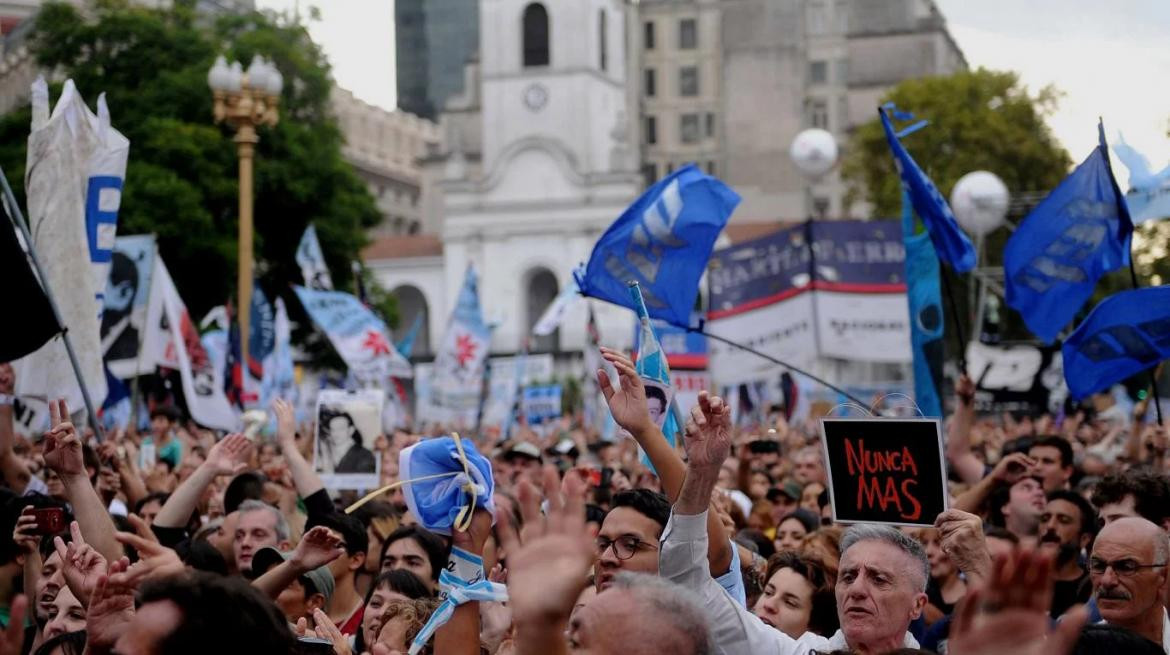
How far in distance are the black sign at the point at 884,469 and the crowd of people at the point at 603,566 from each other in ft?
0.86

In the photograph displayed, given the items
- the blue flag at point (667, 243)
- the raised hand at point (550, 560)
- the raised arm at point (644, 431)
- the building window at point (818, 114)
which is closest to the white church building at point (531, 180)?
the building window at point (818, 114)

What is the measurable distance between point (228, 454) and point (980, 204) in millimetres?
23085

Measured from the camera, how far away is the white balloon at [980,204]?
2920 cm

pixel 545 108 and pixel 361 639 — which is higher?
pixel 545 108

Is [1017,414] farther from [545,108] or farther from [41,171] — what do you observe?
[545,108]

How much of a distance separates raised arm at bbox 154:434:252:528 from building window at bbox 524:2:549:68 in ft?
243

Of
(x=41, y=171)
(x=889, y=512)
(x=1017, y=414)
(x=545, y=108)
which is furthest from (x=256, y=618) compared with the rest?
(x=545, y=108)

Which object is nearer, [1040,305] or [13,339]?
[13,339]

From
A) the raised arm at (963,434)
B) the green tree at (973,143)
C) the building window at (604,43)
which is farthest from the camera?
the building window at (604,43)

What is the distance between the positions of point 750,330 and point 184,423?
720cm

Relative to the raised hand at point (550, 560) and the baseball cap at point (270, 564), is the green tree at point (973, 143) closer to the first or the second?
the baseball cap at point (270, 564)

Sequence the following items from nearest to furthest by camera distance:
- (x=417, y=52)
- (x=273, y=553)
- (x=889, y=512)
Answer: (x=889, y=512) < (x=273, y=553) < (x=417, y=52)

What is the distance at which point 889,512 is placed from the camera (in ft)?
21.1

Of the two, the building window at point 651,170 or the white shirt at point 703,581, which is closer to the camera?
the white shirt at point 703,581
